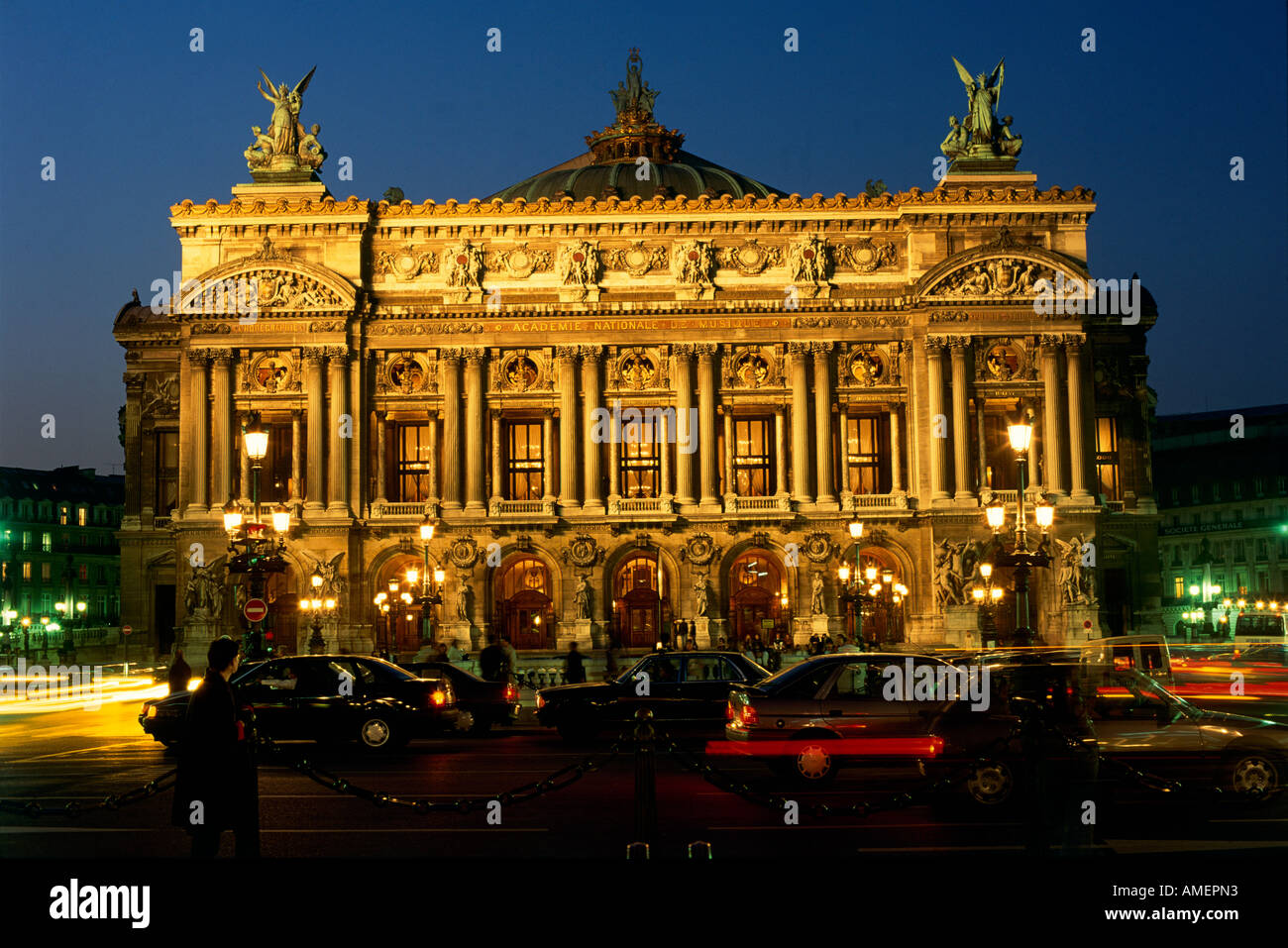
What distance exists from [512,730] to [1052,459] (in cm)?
3234

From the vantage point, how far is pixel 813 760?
19.2 m

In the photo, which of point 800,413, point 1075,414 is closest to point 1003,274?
point 1075,414

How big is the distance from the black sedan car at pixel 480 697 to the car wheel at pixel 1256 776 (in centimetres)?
1593

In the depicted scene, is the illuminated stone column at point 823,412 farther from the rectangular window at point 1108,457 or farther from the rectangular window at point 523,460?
the rectangular window at point 1108,457

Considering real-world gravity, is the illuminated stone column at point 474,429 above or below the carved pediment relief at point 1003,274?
below

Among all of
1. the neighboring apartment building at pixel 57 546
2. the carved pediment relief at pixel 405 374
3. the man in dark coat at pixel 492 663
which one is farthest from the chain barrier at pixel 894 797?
the neighboring apartment building at pixel 57 546

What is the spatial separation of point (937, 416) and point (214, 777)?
4701cm

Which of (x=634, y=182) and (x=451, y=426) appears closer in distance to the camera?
(x=451, y=426)

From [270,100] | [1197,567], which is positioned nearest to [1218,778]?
[270,100]

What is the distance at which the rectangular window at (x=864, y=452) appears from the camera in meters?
58.2

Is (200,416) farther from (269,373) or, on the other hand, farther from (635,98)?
(635,98)

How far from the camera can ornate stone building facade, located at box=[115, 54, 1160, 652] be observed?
185 feet

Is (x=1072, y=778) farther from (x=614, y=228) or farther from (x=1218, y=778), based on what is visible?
(x=614, y=228)

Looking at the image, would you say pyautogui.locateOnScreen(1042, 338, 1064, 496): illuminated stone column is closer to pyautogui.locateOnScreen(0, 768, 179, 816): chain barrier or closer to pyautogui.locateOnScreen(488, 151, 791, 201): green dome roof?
pyautogui.locateOnScreen(488, 151, 791, 201): green dome roof
